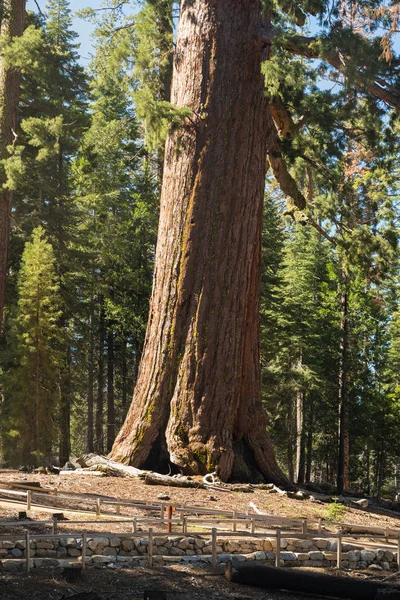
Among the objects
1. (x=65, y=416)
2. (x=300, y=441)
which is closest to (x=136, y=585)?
(x=65, y=416)

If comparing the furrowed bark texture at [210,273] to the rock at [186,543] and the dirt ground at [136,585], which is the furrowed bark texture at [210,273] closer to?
the rock at [186,543]

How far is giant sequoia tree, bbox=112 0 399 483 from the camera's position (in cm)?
1347

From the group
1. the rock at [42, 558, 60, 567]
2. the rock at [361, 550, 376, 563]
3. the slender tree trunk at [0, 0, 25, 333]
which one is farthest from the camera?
the slender tree trunk at [0, 0, 25, 333]

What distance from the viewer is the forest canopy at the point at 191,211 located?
13633mm

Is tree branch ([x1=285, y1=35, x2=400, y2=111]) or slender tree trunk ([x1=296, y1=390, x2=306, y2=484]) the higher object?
tree branch ([x1=285, y1=35, x2=400, y2=111])

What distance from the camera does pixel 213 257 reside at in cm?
1399

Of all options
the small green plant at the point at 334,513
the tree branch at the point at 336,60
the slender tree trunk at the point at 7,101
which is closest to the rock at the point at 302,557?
the small green plant at the point at 334,513

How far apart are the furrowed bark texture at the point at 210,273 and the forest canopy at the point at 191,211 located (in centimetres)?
3

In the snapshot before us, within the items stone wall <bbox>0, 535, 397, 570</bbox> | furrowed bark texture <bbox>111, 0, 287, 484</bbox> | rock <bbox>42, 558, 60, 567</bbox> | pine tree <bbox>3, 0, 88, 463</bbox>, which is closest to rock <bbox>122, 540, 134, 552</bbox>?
stone wall <bbox>0, 535, 397, 570</bbox>

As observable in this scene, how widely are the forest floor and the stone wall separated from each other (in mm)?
234

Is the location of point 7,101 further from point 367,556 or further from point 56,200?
point 367,556

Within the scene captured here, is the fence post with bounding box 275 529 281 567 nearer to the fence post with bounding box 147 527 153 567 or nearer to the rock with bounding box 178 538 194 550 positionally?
the rock with bounding box 178 538 194 550

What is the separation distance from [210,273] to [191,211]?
1129 mm

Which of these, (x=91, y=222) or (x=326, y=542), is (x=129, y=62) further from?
(x=91, y=222)
